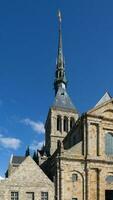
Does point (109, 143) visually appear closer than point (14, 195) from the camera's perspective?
No

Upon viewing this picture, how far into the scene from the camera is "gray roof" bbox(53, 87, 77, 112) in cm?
8681

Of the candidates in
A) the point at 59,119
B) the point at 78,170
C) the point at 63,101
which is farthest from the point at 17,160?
the point at 78,170

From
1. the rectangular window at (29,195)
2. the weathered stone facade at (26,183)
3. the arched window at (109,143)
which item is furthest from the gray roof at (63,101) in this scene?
the rectangular window at (29,195)

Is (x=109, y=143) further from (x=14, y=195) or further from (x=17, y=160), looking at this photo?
(x=17, y=160)

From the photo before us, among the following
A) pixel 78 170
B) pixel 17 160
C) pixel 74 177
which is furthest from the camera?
pixel 17 160

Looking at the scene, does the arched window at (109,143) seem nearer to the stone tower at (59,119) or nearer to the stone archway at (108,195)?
the stone archway at (108,195)

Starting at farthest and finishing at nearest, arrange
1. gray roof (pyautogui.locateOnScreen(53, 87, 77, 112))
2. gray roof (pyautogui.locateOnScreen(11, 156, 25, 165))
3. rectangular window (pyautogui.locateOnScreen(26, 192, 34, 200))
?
1. gray roof (pyautogui.locateOnScreen(53, 87, 77, 112))
2. gray roof (pyautogui.locateOnScreen(11, 156, 25, 165))
3. rectangular window (pyautogui.locateOnScreen(26, 192, 34, 200))

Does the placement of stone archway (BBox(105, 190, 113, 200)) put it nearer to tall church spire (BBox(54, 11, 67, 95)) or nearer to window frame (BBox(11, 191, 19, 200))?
window frame (BBox(11, 191, 19, 200))

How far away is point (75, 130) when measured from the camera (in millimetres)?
54344

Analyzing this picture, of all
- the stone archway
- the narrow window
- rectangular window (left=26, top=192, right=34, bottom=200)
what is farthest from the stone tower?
rectangular window (left=26, top=192, right=34, bottom=200)

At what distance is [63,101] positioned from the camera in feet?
290

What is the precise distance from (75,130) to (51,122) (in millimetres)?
29464

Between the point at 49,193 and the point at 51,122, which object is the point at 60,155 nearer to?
the point at 49,193

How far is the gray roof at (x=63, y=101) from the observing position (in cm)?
8681
